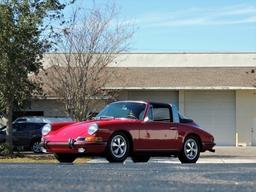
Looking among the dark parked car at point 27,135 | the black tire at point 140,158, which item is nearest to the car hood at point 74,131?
the black tire at point 140,158

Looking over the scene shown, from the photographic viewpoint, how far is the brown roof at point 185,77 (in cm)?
3681

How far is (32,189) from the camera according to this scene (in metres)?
6.36

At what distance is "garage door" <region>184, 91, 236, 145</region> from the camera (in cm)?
3750

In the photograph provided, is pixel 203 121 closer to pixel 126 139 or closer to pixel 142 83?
pixel 142 83

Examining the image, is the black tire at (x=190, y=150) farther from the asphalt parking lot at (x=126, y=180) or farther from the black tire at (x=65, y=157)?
the asphalt parking lot at (x=126, y=180)

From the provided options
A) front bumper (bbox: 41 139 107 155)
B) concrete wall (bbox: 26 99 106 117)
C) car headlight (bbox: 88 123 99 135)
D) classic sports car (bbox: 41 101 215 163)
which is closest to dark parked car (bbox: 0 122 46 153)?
concrete wall (bbox: 26 99 106 117)

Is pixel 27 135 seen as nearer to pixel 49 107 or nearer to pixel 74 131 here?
pixel 49 107

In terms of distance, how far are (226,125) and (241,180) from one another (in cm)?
3053

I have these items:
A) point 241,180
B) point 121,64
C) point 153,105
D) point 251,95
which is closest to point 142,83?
point 121,64

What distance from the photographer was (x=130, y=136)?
13.1m

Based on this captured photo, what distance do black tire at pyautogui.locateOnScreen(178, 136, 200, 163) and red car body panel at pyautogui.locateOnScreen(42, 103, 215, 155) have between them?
0.38 ft

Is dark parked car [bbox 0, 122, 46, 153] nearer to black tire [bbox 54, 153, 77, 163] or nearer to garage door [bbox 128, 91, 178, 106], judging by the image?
garage door [bbox 128, 91, 178, 106]

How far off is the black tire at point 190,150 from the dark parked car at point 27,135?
14964mm

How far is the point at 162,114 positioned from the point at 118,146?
5.81 feet
